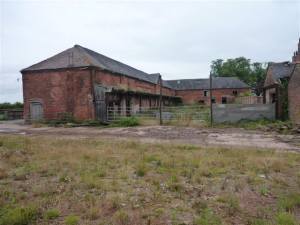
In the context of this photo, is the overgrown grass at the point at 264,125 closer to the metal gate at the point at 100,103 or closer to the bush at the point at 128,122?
the bush at the point at 128,122

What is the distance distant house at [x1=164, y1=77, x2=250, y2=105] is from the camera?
4806cm

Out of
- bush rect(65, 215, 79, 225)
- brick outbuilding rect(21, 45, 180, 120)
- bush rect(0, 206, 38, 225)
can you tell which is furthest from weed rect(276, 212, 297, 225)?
brick outbuilding rect(21, 45, 180, 120)

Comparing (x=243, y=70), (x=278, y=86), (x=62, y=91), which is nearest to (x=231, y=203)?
(x=278, y=86)

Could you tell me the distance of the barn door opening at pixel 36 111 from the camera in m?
22.0

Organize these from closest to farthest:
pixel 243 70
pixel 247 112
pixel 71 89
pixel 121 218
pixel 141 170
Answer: pixel 121 218
pixel 141 170
pixel 247 112
pixel 71 89
pixel 243 70

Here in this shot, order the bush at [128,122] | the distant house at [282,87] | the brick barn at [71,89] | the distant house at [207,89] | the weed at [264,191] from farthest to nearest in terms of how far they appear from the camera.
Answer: the distant house at [207,89] → the brick barn at [71,89] → the bush at [128,122] → the distant house at [282,87] → the weed at [264,191]

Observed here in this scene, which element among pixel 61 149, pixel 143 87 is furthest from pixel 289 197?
pixel 143 87

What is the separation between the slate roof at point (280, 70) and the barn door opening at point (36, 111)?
19.2m

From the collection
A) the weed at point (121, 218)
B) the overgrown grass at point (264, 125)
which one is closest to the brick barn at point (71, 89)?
the overgrown grass at point (264, 125)

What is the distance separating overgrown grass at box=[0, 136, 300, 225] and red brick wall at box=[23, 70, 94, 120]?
42.8 ft

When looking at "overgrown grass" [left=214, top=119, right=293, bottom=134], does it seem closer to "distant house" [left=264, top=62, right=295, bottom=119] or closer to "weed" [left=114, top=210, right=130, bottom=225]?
"distant house" [left=264, top=62, right=295, bottom=119]

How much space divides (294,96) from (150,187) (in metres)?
14.9

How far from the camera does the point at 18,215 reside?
11.8ft

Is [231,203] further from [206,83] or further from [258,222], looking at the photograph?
[206,83]
